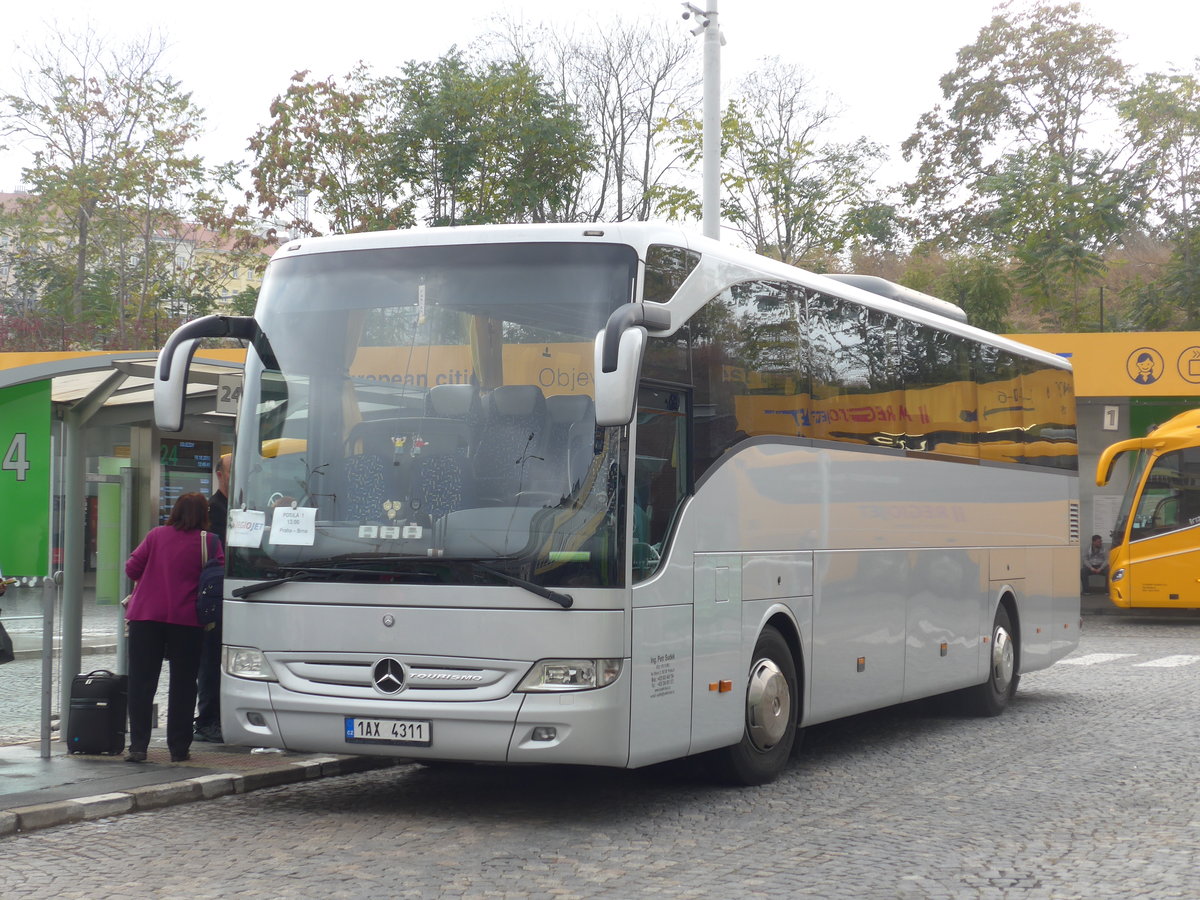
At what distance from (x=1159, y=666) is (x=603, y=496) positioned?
1335 cm

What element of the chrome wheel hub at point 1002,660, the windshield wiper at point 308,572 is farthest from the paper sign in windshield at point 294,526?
the chrome wheel hub at point 1002,660

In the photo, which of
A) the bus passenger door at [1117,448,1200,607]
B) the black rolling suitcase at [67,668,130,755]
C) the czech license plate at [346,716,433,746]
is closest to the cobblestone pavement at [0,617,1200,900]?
the czech license plate at [346,716,433,746]

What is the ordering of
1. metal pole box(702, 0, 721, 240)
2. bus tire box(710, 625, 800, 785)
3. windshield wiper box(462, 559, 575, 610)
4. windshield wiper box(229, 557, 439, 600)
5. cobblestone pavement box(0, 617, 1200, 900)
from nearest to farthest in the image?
1. cobblestone pavement box(0, 617, 1200, 900)
2. windshield wiper box(462, 559, 575, 610)
3. windshield wiper box(229, 557, 439, 600)
4. bus tire box(710, 625, 800, 785)
5. metal pole box(702, 0, 721, 240)

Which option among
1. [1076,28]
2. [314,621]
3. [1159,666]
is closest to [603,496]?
[314,621]

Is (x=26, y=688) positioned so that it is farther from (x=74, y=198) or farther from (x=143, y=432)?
(x=74, y=198)

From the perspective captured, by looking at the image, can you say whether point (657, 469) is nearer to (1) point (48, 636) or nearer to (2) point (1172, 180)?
(1) point (48, 636)

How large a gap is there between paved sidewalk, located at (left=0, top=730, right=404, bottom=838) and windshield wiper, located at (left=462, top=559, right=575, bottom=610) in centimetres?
239

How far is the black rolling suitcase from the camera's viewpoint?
9922 mm

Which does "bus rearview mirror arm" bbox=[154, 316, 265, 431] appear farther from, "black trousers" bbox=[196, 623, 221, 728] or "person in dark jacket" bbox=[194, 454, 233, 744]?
"black trousers" bbox=[196, 623, 221, 728]

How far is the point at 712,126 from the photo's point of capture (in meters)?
21.3

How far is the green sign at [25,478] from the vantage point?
9.95m

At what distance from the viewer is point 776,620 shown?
389 inches

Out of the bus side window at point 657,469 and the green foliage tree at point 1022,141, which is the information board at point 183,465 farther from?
the green foliage tree at point 1022,141

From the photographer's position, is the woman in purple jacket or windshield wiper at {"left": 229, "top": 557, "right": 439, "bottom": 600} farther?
the woman in purple jacket
